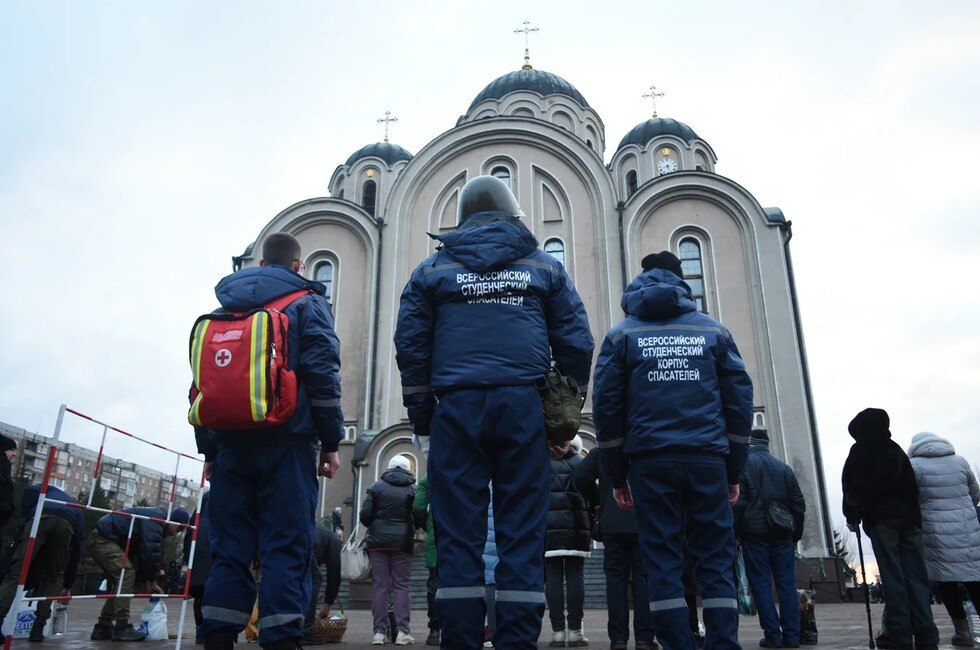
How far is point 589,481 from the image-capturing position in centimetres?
662

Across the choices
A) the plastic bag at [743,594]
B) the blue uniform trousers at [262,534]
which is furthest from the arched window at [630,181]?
the blue uniform trousers at [262,534]

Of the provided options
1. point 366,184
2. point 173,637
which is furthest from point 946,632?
point 366,184

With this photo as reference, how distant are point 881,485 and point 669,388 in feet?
9.91

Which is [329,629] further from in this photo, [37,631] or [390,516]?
[37,631]

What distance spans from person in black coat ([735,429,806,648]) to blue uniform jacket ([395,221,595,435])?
352cm

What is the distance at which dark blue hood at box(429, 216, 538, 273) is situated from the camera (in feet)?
12.9

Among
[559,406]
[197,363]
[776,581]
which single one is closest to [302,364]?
[197,363]

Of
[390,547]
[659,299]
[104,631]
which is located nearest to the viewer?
[659,299]

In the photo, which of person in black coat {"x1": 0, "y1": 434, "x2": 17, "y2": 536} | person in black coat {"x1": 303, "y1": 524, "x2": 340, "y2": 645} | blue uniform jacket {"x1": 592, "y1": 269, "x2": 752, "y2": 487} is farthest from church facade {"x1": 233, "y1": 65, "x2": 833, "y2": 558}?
blue uniform jacket {"x1": 592, "y1": 269, "x2": 752, "y2": 487}

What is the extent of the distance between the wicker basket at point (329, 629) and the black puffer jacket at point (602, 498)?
2688mm

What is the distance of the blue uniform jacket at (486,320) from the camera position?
12.3 ft

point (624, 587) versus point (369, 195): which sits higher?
point (369, 195)

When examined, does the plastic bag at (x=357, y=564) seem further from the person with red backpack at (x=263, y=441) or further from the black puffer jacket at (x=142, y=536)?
the person with red backpack at (x=263, y=441)

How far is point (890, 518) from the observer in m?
6.30
